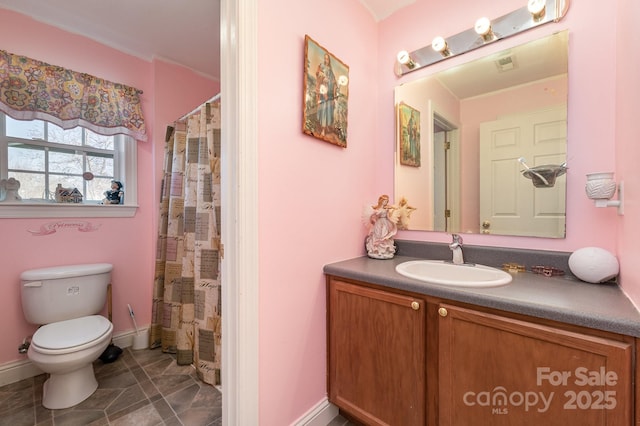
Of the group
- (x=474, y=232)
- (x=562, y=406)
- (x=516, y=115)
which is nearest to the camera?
(x=562, y=406)

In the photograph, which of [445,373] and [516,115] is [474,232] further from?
[445,373]

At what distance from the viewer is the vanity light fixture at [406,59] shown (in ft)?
5.16

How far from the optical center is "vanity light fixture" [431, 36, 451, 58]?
4.71 feet

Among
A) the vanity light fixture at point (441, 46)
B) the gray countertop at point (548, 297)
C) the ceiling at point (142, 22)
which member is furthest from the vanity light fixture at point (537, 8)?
the ceiling at point (142, 22)

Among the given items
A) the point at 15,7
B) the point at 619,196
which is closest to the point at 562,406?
the point at 619,196

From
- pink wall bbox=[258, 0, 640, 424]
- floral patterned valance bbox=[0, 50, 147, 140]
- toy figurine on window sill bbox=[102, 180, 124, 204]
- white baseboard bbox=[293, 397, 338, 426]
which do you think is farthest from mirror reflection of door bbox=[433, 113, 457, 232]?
toy figurine on window sill bbox=[102, 180, 124, 204]

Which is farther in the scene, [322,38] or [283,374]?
[322,38]

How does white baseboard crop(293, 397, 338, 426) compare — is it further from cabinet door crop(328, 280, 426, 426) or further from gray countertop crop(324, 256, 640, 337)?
gray countertop crop(324, 256, 640, 337)

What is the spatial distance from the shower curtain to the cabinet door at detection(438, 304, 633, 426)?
1.35 m

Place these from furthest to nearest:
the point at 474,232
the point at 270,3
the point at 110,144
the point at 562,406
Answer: the point at 110,144 < the point at 474,232 < the point at 270,3 < the point at 562,406

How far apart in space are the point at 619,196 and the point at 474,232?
540 millimetres

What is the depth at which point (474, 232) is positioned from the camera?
1394 millimetres

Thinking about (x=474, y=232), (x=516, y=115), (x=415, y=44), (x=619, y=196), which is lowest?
(x=474, y=232)

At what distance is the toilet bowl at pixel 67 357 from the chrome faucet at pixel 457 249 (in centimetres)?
203
